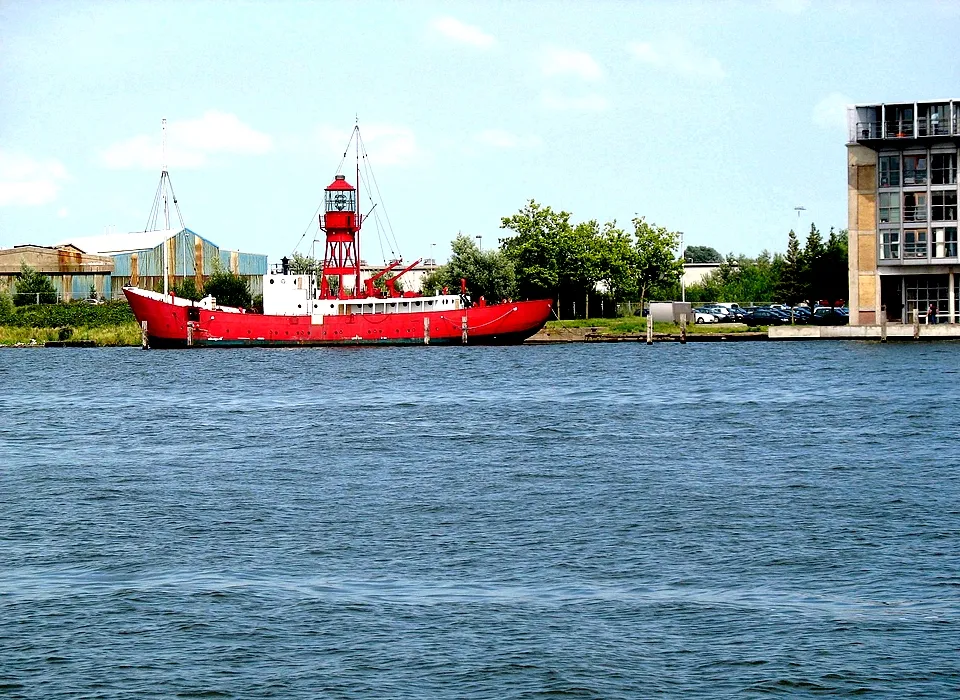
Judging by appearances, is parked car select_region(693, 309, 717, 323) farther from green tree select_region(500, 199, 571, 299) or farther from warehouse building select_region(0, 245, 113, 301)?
warehouse building select_region(0, 245, 113, 301)

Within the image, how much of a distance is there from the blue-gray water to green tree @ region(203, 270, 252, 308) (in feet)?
257

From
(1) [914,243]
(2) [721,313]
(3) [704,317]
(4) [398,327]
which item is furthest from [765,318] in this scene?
(4) [398,327]

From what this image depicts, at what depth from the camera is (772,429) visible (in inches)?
1676

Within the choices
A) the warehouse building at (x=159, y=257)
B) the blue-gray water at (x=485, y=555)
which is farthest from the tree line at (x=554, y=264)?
the blue-gray water at (x=485, y=555)

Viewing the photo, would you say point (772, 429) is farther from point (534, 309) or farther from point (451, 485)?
point (534, 309)

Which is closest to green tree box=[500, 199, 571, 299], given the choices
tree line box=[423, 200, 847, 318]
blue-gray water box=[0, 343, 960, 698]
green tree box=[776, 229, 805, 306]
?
tree line box=[423, 200, 847, 318]

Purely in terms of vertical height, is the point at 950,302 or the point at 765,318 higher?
the point at 950,302

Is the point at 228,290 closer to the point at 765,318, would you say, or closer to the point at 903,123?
the point at 765,318

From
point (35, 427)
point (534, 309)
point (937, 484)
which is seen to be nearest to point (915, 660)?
point (937, 484)

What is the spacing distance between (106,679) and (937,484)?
18.7 meters

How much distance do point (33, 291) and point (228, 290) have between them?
57.6 feet

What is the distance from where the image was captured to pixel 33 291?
128125 mm

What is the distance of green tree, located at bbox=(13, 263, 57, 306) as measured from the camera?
12794 centimetres

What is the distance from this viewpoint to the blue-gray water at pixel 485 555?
1634cm
